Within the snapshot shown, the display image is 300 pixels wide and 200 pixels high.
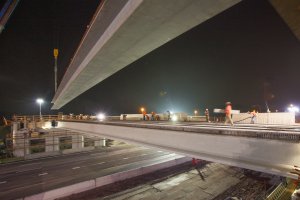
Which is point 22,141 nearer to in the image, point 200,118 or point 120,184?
point 120,184

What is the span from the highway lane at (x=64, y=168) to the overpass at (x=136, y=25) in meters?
15.2

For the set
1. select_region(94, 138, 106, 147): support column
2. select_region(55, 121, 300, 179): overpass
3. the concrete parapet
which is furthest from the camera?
select_region(94, 138, 106, 147): support column

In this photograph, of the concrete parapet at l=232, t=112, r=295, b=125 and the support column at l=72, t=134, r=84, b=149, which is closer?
the concrete parapet at l=232, t=112, r=295, b=125

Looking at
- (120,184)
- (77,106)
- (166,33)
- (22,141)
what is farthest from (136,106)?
(166,33)

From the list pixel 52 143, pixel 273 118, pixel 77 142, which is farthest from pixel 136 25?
pixel 77 142

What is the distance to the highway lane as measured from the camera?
21.3m

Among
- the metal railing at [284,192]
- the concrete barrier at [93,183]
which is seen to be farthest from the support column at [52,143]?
the metal railing at [284,192]

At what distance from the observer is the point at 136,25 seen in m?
9.21

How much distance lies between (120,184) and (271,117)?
53.7 ft

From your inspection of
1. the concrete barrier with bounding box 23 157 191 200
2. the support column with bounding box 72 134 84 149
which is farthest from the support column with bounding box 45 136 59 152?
the concrete barrier with bounding box 23 157 191 200

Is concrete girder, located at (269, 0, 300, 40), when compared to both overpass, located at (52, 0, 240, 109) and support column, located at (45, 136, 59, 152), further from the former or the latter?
support column, located at (45, 136, 59, 152)

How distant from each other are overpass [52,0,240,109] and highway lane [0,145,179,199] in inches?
599

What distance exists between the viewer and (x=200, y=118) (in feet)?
91.9

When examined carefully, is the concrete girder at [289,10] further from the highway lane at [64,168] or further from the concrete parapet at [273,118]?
the highway lane at [64,168]
